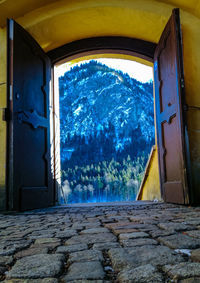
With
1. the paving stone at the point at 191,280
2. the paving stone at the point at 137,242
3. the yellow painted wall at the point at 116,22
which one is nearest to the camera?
the paving stone at the point at 191,280

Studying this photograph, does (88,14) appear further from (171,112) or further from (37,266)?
(37,266)

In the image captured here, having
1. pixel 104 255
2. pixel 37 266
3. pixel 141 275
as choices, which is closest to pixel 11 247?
pixel 37 266

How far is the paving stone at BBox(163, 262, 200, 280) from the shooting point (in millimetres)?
921

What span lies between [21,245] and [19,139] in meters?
2.40

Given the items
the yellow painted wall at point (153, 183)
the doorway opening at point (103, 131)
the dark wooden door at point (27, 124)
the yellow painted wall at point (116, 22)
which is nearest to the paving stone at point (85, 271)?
the dark wooden door at point (27, 124)

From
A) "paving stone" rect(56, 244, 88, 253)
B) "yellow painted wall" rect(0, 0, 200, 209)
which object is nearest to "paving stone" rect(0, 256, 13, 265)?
"paving stone" rect(56, 244, 88, 253)

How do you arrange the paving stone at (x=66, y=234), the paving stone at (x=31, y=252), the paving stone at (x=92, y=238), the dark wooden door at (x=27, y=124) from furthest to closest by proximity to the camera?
the dark wooden door at (x=27, y=124) → the paving stone at (x=66, y=234) → the paving stone at (x=92, y=238) → the paving stone at (x=31, y=252)

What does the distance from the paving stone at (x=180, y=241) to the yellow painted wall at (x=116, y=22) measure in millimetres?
2604

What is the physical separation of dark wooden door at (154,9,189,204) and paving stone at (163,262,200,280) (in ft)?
8.95

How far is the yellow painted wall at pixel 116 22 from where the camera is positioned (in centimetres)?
419

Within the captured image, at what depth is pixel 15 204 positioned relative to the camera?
3.55m

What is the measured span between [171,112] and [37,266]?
136 inches

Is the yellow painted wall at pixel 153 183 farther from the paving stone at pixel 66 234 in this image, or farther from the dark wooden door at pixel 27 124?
the paving stone at pixel 66 234

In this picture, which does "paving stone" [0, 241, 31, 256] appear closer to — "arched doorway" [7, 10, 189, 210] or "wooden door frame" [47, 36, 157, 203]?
"arched doorway" [7, 10, 189, 210]
